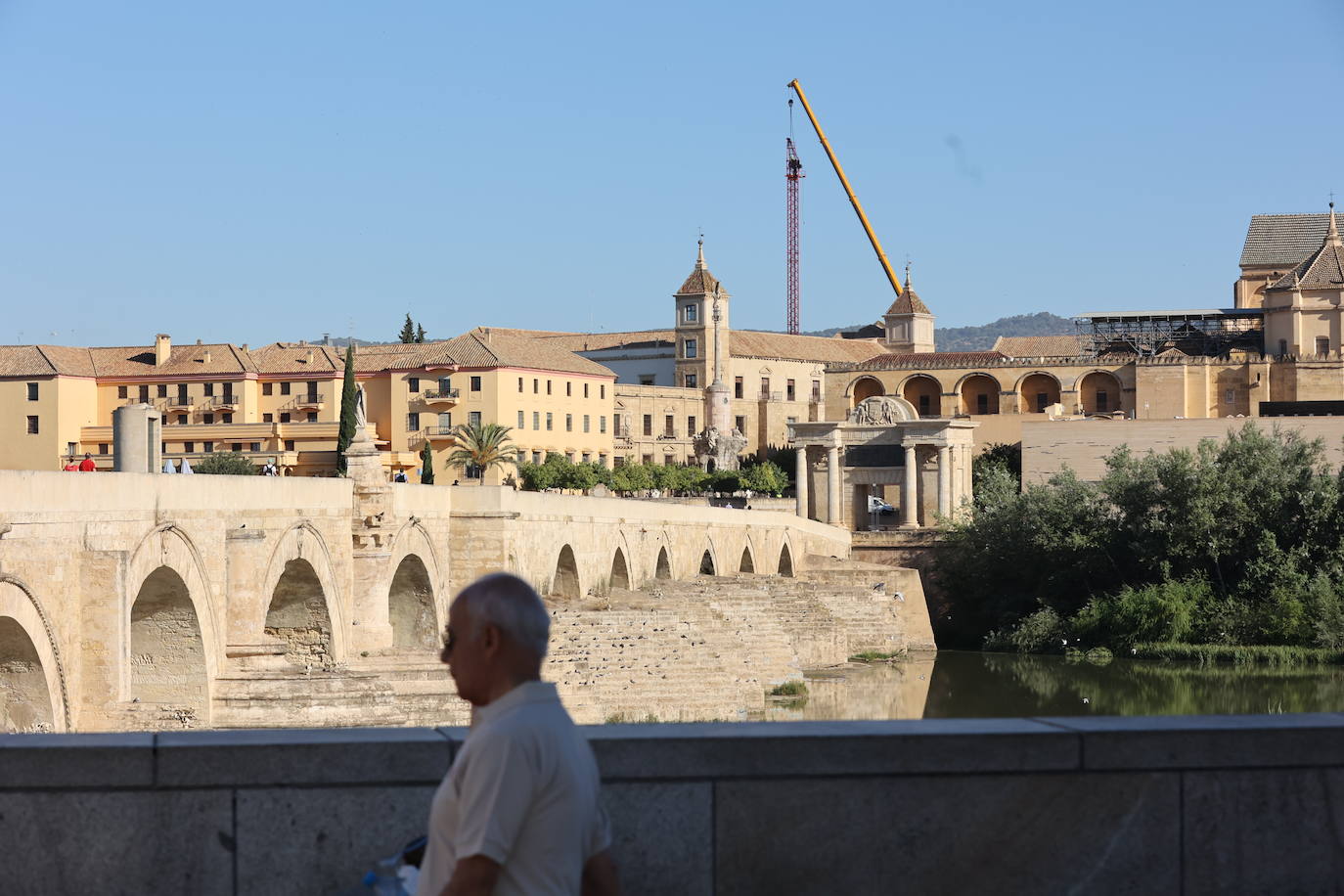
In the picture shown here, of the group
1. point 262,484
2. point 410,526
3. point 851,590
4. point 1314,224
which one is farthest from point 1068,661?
Answer: point 1314,224

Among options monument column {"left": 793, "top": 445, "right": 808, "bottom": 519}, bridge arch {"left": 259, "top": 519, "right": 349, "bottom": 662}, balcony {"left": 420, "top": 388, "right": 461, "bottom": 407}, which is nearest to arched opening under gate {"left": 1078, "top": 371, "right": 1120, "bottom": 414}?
monument column {"left": 793, "top": 445, "right": 808, "bottom": 519}

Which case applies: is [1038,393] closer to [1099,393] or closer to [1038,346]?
[1099,393]

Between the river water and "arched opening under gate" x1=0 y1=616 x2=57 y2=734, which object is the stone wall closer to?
"arched opening under gate" x1=0 y1=616 x2=57 y2=734

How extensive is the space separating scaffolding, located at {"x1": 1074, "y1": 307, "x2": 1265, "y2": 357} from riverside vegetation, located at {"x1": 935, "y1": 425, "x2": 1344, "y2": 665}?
3543 centimetres

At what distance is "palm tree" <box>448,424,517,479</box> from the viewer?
242 feet

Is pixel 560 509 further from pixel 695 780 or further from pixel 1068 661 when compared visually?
pixel 695 780

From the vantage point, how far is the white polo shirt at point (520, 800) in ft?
12.0

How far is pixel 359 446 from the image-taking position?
76.1ft

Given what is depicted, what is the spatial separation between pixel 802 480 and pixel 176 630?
161 ft

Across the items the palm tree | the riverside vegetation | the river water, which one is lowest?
the river water

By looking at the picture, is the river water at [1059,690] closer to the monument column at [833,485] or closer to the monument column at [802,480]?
the monument column at [833,485]

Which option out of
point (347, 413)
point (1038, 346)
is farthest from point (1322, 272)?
point (347, 413)

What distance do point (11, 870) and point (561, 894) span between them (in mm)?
1994

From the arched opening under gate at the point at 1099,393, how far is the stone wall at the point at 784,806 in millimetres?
77709
